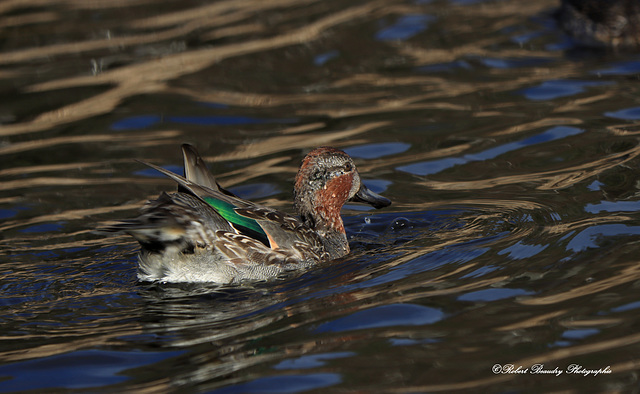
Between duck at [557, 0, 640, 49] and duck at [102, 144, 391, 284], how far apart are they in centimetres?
726

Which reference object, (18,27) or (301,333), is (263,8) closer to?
(18,27)

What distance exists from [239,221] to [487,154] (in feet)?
12.0

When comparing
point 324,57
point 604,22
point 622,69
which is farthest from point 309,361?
point 604,22

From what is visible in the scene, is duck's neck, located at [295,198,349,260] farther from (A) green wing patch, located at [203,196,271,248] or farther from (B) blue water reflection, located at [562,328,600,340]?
(B) blue water reflection, located at [562,328,600,340]

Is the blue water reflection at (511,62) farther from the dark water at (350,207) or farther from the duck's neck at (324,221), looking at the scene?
the duck's neck at (324,221)

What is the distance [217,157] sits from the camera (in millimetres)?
10445

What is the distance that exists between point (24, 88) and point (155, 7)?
3.89 m

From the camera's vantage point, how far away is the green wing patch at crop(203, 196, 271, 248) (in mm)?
6957

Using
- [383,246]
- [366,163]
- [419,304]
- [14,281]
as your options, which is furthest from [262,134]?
[419,304]

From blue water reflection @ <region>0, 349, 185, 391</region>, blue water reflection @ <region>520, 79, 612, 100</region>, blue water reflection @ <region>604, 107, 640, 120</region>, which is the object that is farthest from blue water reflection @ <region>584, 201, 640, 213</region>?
blue water reflection @ <region>0, 349, 185, 391</region>

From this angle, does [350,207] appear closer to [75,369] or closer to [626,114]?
A: [626,114]

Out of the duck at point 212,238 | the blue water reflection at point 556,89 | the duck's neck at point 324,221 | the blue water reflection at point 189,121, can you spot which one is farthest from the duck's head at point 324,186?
the blue water reflection at point 556,89

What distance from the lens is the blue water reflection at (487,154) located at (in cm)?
959

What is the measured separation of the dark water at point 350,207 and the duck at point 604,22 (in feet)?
1.37
